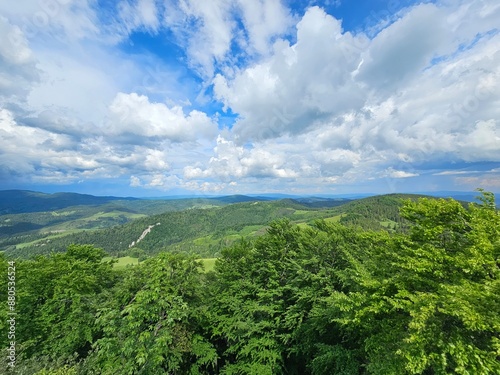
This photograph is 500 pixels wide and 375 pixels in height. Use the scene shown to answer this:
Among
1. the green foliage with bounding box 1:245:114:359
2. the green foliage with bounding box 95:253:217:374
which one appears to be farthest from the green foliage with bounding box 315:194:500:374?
the green foliage with bounding box 1:245:114:359

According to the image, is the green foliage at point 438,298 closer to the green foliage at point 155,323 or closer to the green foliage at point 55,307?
the green foliage at point 155,323

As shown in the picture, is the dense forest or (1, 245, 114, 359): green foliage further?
(1, 245, 114, 359): green foliage

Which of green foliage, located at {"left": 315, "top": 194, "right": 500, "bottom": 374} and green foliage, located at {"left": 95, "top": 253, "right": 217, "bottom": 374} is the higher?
green foliage, located at {"left": 315, "top": 194, "right": 500, "bottom": 374}

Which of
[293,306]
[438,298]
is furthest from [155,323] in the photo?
[438,298]

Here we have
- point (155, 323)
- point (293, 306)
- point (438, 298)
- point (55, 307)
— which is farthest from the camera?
point (55, 307)

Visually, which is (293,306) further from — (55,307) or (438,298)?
(55,307)

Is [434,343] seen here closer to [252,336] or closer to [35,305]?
[252,336]

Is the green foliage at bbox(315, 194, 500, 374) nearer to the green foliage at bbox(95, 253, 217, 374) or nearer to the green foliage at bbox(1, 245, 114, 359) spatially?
the green foliage at bbox(95, 253, 217, 374)

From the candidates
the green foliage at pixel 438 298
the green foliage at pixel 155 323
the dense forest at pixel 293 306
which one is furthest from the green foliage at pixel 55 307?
the green foliage at pixel 438 298
